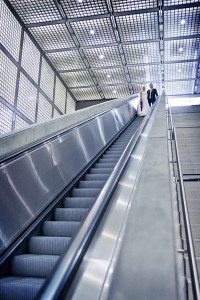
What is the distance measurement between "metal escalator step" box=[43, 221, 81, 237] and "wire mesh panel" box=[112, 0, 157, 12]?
25.1ft

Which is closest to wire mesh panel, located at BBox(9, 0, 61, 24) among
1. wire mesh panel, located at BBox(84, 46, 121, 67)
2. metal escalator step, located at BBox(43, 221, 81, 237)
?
wire mesh panel, located at BBox(84, 46, 121, 67)

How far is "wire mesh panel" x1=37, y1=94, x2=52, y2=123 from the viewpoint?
10266mm

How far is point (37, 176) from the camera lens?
3.12m

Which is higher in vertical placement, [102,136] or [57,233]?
[102,136]

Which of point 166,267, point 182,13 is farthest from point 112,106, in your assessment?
point 166,267

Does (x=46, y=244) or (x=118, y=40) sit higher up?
(x=118, y=40)

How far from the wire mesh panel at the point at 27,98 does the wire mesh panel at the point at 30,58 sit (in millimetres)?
438

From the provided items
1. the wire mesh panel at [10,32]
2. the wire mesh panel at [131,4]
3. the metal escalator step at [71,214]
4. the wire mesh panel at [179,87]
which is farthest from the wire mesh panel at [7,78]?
the wire mesh panel at [179,87]

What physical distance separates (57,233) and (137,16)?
8.20 m

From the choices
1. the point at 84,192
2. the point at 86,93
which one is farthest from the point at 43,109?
the point at 84,192

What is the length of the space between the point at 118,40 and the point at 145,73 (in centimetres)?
285

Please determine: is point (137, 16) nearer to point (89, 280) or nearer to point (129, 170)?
point (129, 170)

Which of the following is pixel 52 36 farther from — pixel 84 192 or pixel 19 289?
pixel 19 289

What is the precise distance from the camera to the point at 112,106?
7.93 metres
